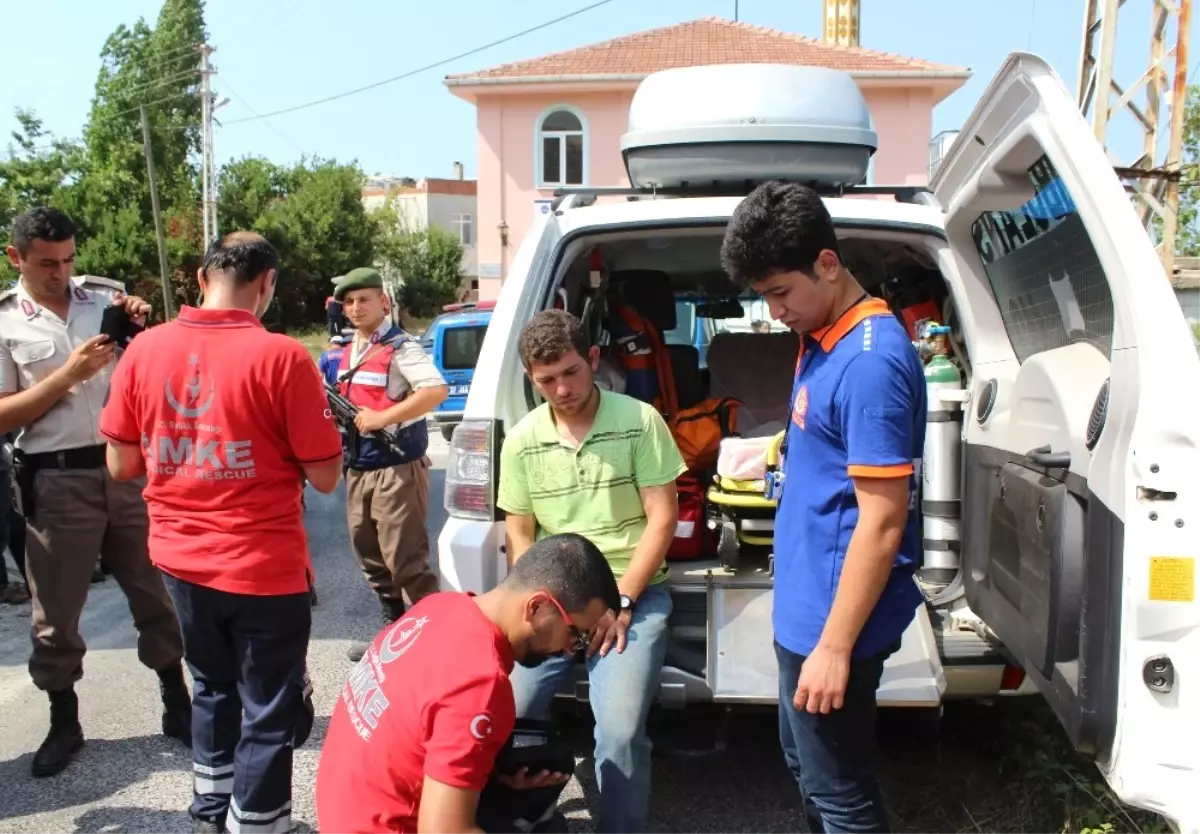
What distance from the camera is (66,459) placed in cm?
352

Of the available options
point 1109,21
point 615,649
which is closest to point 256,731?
point 615,649

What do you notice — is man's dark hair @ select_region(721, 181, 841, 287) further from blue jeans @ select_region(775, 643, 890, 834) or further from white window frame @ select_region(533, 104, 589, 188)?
white window frame @ select_region(533, 104, 589, 188)

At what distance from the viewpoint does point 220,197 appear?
3909 cm

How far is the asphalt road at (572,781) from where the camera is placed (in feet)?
10.3

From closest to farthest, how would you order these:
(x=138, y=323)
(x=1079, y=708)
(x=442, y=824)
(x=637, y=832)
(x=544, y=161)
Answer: (x=442, y=824)
(x=1079, y=708)
(x=637, y=832)
(x=138, y=323)
(x=544, y=161)

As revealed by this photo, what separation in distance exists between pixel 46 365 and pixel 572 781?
2333 millimetres

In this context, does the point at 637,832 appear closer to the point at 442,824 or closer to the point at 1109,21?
the point at 442,824

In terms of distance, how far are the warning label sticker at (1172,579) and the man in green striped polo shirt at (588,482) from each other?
137 centimetres

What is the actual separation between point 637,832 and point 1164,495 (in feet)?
5.25

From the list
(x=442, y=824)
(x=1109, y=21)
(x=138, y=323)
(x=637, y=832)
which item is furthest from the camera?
(x=1109, y=21)

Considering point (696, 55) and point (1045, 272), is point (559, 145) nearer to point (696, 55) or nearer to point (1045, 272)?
point (696, 55)

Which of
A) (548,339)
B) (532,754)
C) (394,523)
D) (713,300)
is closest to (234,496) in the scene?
(548,339)

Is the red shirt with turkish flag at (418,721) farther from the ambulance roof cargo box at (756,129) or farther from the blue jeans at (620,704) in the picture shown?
the ambulance roof cargo box at (756,129)

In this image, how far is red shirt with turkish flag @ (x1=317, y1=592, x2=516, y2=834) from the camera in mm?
1782
